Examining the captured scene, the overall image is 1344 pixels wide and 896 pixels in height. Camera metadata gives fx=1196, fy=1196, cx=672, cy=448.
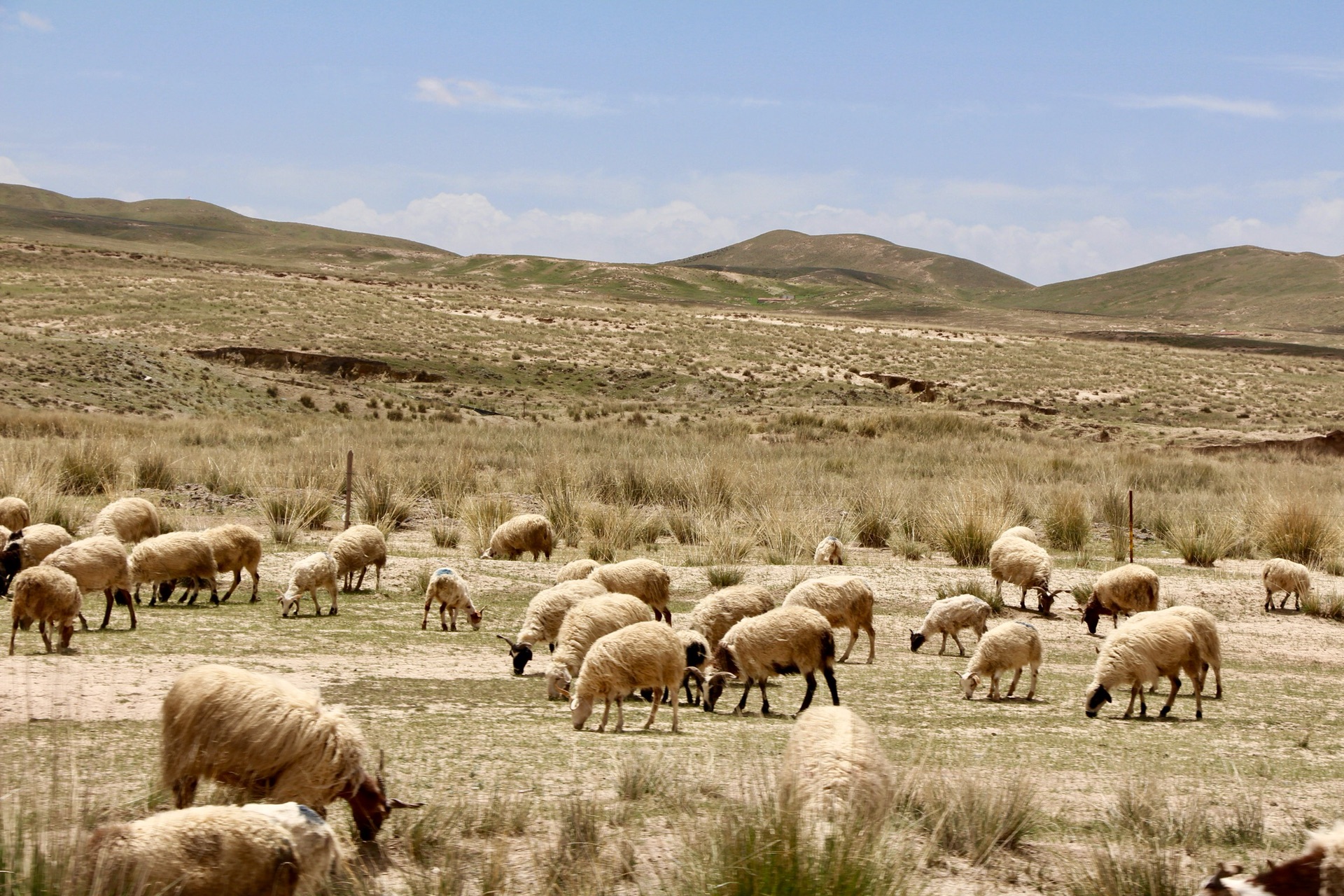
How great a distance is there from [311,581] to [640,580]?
354 cm

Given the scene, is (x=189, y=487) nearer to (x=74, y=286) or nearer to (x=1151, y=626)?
(x=1151, y=626)

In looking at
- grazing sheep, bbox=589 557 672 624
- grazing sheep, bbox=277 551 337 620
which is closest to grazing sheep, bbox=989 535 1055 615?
grazing sheep, bbox=589 557 672 624

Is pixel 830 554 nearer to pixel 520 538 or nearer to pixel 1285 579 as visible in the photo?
pixel 520 538

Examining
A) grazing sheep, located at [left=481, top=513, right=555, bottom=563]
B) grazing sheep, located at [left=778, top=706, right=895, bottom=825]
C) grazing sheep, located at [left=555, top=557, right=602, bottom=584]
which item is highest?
grazing sheep, located at [left=778, top=706, right=895, bottom=825]

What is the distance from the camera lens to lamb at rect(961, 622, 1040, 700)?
34.4ft

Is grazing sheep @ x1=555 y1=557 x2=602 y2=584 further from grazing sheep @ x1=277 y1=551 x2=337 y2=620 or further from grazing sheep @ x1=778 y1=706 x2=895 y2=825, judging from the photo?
grazing sheep @ x1=778 y1=706 x2=895 y2=825

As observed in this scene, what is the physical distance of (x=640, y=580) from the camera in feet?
40.1

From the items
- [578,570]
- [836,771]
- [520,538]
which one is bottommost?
[520,538]

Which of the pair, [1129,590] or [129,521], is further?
[129,521]

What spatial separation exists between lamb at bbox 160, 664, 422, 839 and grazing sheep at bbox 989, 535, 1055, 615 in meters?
11.1

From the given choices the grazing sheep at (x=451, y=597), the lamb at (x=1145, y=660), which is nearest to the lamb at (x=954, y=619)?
the lamb at (x=1145, y=660)

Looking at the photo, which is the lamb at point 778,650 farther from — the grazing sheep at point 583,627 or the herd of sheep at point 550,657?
the grazing sheep at point 583,627

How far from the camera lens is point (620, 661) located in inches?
340

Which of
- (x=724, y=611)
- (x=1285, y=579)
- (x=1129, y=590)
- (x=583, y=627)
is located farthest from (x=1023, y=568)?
(x=583, y=627)
